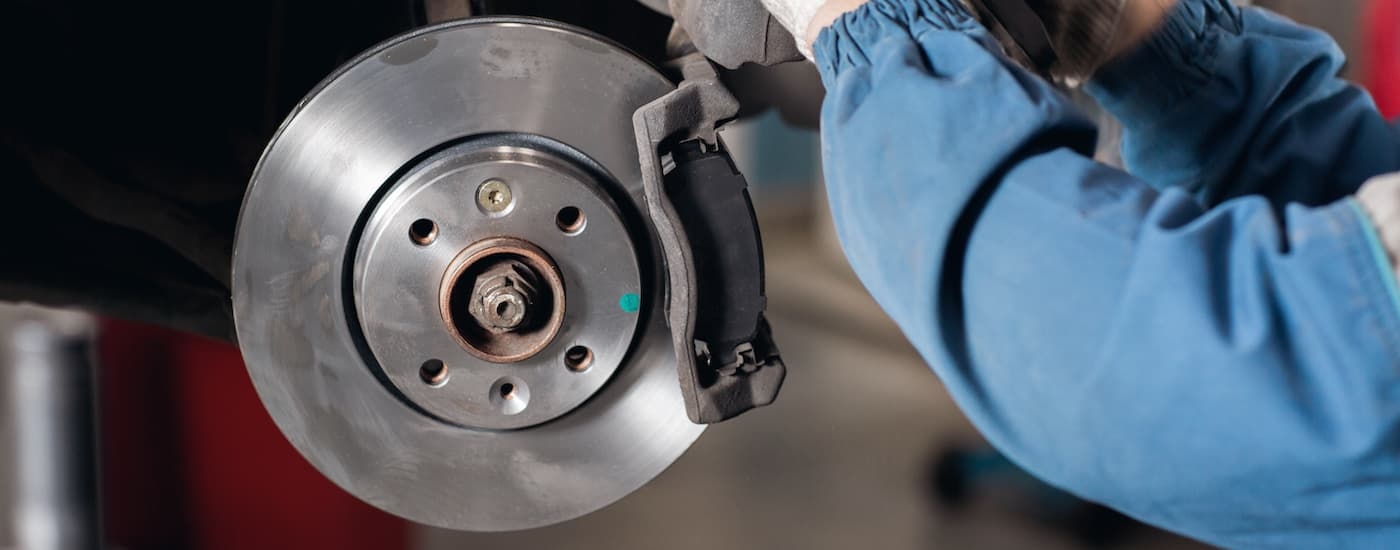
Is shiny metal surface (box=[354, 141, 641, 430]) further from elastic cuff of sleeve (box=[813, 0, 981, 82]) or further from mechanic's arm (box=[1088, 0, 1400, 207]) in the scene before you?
mechanic's arm (box=[1088, 0, 1400, 207])

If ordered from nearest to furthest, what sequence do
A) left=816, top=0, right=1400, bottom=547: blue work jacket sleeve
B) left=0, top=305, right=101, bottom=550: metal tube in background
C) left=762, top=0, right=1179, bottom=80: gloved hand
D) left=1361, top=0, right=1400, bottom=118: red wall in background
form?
left=816, top=0, right=1400, bottom=547: blue work jacket sleeve
left=762, top=0, right=1179, bottom=80: gloved hand
left=0, top=305, right=101, bottom=550: metal tube in background
left=1361, top=0, right=1400, bottom=118: red wall in background

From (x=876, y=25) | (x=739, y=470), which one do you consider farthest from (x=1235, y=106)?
(x=739, y=470)

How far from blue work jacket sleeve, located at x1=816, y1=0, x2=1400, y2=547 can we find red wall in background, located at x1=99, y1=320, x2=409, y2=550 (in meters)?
1.14

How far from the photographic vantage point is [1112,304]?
0.42 meters

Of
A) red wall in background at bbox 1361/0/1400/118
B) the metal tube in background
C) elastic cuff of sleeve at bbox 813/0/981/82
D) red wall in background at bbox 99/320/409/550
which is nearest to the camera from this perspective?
elastic cuff of sleeve at bbox 813/0/981/82

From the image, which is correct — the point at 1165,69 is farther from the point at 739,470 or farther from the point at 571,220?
the point at 739,470

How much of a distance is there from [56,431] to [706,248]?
90cm

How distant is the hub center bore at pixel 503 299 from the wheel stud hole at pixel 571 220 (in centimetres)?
2

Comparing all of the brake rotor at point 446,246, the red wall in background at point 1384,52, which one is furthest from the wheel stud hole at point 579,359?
the red wall in background at point 1384,52

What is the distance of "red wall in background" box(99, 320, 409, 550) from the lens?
145 cm

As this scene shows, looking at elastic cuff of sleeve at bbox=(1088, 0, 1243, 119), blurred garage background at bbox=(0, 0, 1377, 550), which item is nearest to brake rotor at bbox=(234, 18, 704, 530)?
elastic cuff of sleeve at bbox=(1088, 0, 1243, 119)

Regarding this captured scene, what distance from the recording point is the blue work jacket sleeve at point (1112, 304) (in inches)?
15.7

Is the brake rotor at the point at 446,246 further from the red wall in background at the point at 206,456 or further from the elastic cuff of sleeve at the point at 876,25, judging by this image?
the red wall in background at the point at 206,456

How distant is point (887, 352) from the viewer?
100 inches
